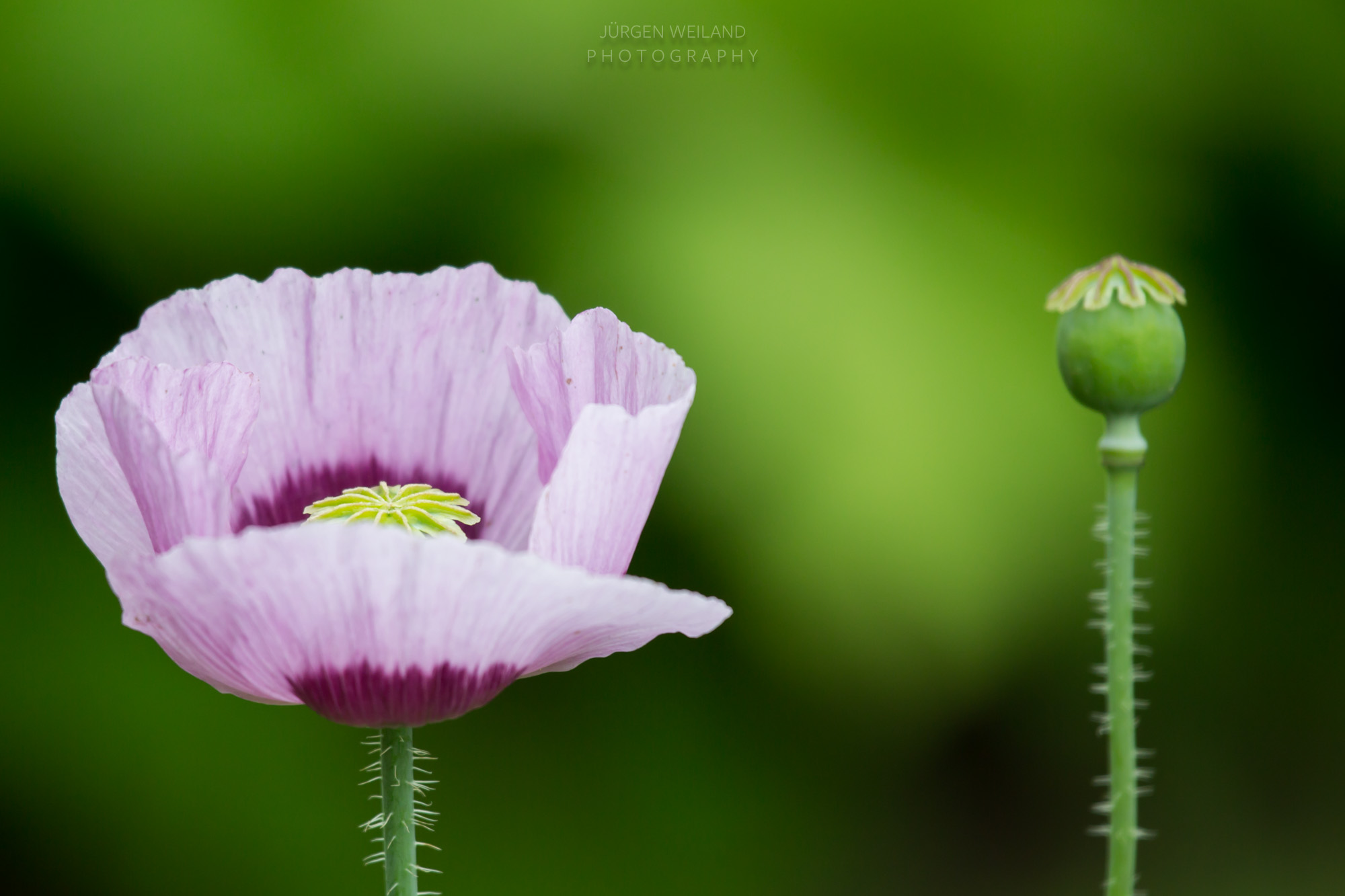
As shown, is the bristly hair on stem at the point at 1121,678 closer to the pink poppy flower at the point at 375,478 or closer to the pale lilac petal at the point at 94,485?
the pink poppy flower at the point at 375,478

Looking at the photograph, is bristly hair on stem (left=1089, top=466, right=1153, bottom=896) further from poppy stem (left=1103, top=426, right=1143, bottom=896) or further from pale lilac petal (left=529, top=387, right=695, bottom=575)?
pale lilac petal (left=529, top=387, right=695, bottom=575)

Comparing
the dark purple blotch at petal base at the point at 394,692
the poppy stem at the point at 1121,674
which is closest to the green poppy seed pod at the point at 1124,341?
the poppy stem at the point at 1121,674

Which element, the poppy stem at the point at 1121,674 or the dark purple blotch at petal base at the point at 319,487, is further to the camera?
the dark purple blotch at petal base at the point at 319,487

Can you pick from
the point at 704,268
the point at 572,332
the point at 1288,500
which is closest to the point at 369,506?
the point at 572,332

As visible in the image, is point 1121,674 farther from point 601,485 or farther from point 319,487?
point 319,487

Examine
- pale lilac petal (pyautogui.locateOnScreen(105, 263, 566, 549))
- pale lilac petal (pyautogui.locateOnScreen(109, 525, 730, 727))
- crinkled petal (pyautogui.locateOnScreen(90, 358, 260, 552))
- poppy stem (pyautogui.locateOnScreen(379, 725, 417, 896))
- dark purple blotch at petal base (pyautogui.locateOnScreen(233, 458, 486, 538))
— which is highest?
pale lilac petal (pyautogui.locateOnScreen(105, 263, 566, 549))

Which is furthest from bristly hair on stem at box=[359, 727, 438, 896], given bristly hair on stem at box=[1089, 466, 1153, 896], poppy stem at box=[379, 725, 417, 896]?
bristly hair on stem at box=[1089, 466, 1153, 896]

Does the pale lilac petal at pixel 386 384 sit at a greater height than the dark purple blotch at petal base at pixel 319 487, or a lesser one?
greater
